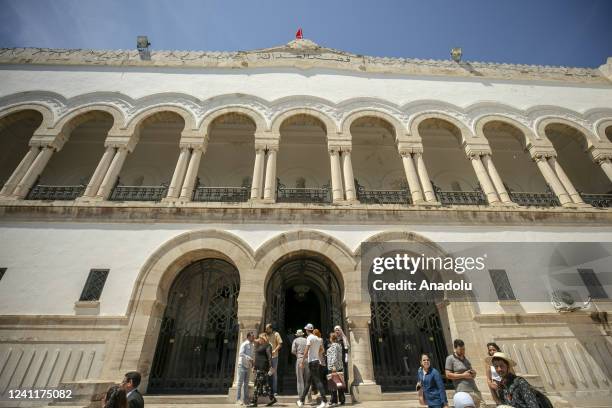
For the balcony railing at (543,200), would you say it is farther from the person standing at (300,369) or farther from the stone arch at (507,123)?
the person standing at (300,369)

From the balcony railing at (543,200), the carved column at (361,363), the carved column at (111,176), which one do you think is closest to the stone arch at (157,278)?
the carved column at (111,176)

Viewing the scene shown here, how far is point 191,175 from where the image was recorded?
8836mm

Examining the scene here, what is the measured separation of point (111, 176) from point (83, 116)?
2872 millimetres

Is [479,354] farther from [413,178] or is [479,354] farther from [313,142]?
[313,142]

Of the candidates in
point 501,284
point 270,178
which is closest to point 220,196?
point 270,178

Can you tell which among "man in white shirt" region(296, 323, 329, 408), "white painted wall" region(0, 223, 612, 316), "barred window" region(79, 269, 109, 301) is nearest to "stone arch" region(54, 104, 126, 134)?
"white painted wall" region(0, 223, 612, 316)

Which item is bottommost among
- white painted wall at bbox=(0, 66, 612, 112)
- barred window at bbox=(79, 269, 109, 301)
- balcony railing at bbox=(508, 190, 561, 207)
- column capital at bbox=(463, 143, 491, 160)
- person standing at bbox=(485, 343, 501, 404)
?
person standing at bbox=(485, 343, 501, 404)

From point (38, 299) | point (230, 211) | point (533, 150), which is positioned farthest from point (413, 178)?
point (38, 299)

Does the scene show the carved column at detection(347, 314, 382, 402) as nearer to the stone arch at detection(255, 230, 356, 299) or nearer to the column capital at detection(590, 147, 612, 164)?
the stone arch at detection(255, 230, 356, 299)

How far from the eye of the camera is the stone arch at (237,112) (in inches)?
384

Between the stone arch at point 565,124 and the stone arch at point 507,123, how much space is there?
0.37m

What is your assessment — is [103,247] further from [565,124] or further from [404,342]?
[565,124]

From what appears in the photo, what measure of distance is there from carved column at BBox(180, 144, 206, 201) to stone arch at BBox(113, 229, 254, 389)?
4.13 feet

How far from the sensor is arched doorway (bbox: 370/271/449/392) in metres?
7.52
